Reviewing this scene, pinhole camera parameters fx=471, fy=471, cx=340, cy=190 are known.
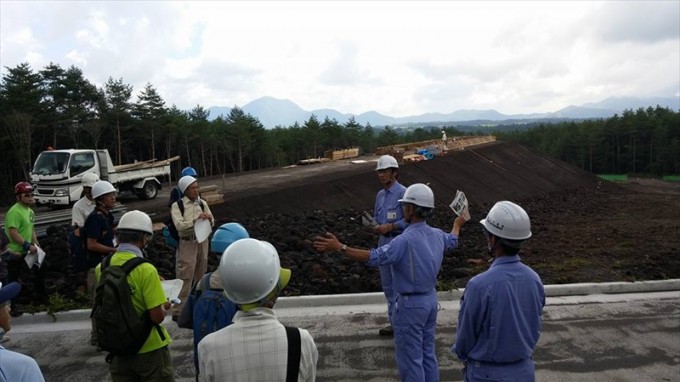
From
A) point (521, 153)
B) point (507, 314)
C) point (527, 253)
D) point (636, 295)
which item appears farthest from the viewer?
point (521, 153)

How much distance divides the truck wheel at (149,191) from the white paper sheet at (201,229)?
42.7ft

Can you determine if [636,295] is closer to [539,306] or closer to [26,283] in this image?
[539,306]

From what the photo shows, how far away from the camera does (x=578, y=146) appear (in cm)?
6391

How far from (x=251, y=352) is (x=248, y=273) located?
315mm

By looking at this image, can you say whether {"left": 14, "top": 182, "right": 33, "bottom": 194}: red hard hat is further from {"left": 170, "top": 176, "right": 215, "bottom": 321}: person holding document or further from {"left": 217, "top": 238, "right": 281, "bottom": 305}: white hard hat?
{"left": 217, "top": 238, "right": 281, "bottom": 305}: white hard hat

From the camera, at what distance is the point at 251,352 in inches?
74.8

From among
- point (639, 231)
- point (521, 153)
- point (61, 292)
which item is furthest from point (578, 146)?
point (61, 292)

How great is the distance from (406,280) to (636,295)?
525 centimetres

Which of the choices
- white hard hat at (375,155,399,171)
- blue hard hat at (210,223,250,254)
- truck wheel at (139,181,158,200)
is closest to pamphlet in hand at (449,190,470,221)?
white hard hat at (375,155,399,171)

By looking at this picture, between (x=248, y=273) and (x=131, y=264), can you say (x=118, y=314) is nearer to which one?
(x=131, y=264)

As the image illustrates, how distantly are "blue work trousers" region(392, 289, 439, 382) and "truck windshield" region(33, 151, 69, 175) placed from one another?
49.0 ft

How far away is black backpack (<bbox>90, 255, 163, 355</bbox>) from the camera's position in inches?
111

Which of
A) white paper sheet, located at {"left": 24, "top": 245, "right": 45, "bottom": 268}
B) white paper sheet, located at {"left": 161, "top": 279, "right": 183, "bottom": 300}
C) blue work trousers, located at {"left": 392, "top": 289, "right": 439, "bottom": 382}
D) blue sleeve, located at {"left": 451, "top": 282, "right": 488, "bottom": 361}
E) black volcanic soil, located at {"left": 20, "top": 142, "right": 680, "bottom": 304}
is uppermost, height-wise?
white paper sheet, located at {"left": 161, "top": 279, "right": 183, "bottom": 300}

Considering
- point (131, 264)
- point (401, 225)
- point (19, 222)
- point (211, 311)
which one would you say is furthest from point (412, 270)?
point (19, 222)
